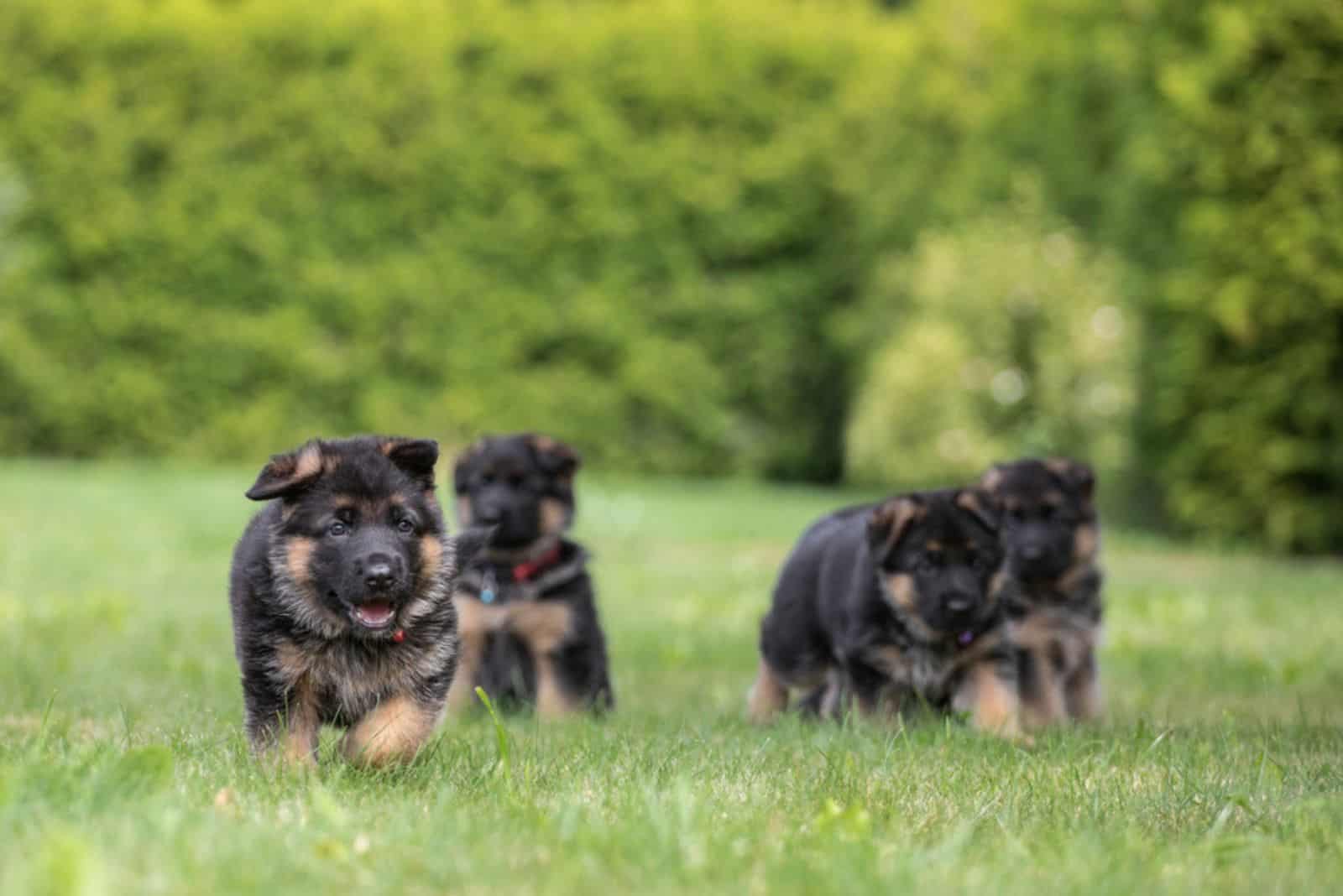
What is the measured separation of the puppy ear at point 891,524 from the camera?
17.6 feet

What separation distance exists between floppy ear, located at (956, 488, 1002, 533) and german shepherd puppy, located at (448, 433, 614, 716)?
155 cm

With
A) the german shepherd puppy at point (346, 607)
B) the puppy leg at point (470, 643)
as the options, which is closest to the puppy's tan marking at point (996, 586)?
the puppy leg at point (470, 643)

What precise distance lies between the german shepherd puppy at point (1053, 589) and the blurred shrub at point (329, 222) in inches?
584

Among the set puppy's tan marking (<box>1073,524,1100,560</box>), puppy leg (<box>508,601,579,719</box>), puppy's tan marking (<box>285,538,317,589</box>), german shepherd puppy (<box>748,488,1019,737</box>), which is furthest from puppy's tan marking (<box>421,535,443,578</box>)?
puppy's tan marking (<box>1073,524,1100,560</box>)

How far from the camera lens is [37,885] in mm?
2318

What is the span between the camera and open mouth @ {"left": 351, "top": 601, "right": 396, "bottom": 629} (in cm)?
382

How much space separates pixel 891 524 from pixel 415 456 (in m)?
1.96

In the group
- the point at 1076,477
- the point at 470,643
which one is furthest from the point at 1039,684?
the point at 470,643

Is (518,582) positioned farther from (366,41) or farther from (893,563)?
(366,41)

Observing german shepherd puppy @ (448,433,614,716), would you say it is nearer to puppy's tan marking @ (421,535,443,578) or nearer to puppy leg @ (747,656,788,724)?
puppy leg @ (747,656,788,724)

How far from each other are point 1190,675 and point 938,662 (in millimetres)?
2247

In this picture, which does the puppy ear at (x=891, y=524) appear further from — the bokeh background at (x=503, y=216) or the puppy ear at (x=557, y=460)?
the bokeh background at (x=503, y=216)

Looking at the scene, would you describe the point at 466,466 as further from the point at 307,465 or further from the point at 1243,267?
the point at 1243,267

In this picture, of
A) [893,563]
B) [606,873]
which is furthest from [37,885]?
[893,563]
